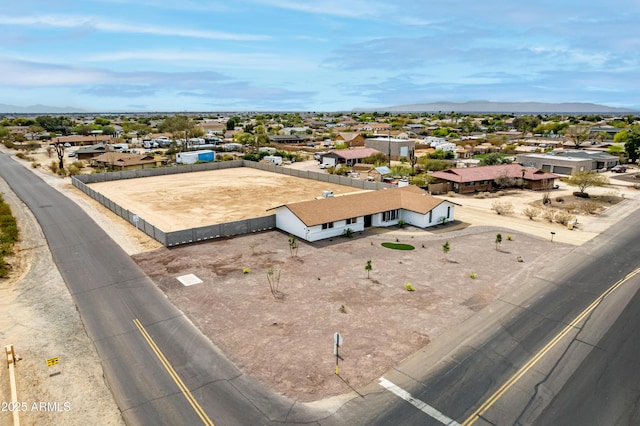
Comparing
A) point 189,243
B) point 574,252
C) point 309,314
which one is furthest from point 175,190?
point 574,252

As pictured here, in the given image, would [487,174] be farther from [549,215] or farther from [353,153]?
[353,153]


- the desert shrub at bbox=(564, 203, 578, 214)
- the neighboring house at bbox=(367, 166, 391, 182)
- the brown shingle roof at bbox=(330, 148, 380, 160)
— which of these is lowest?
the desert shrub at bbox=(564, 203, 578, 214)

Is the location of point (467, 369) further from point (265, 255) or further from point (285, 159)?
point (285, 159)

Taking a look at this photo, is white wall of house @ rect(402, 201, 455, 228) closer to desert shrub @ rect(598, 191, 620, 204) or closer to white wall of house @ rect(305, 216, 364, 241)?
white wall of house @ rect(305, 216, 364, 241)

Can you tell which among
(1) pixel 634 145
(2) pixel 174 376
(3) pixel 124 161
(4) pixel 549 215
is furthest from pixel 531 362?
(1) pixel 634 145

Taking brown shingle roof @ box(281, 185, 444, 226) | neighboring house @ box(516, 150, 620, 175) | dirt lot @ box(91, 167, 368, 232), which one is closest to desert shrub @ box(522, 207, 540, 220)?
brown shingle roof @ box(281, 185, 444, 226)

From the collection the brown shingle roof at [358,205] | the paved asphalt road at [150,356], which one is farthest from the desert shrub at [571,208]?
the paved asphalt road at [150,356]
